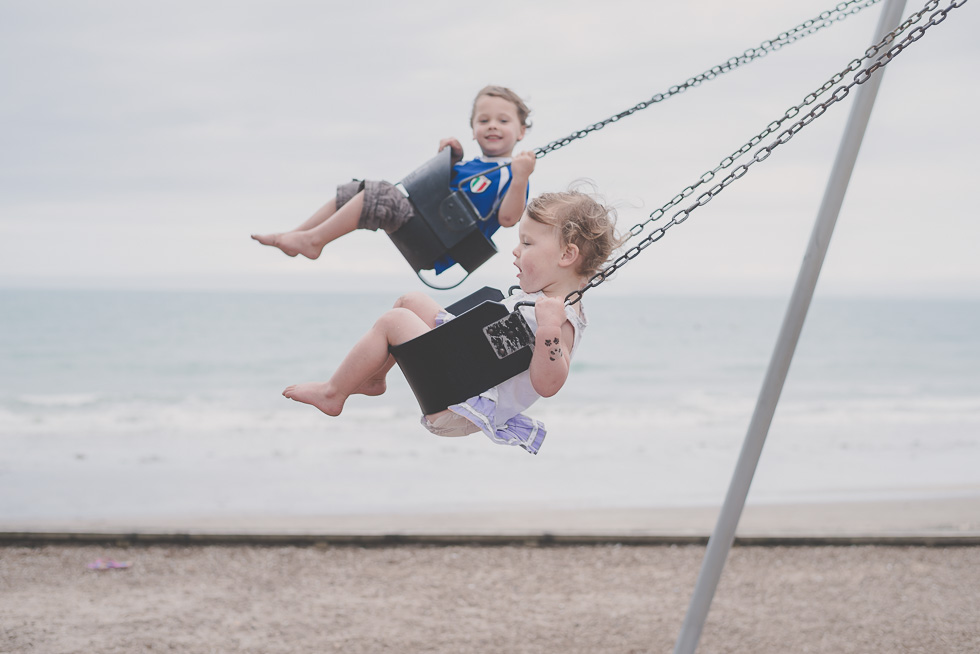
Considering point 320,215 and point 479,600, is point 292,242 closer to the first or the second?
point 320,215

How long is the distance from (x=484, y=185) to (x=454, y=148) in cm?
21

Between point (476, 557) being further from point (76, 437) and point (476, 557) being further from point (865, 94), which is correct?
point (76, 437)

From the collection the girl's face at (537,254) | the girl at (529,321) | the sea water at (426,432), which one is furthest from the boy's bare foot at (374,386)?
the sea water at (426,432)

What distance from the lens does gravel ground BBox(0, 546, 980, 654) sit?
16.5 feet

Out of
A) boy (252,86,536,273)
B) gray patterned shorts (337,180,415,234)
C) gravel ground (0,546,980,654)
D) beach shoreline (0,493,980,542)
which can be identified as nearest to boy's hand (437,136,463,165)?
boy (252,86,536,273)

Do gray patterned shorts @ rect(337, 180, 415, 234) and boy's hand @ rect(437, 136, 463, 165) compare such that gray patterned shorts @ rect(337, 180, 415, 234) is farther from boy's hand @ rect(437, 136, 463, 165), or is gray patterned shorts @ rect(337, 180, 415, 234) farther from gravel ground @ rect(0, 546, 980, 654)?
gravel ground @ rect(0, 546, 980, 654)

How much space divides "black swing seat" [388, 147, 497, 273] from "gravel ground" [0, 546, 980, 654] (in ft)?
9.68

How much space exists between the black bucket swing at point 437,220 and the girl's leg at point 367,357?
463 millimetres

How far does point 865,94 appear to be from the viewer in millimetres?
3408

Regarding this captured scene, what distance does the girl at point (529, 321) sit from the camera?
246cm

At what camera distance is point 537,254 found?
2475mm

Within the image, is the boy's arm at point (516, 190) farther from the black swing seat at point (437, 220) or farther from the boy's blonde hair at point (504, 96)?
A: the boy's blonde hair at point (504, 96)

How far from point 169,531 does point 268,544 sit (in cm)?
80

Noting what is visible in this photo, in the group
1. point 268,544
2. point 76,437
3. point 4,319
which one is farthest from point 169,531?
point 4,319
